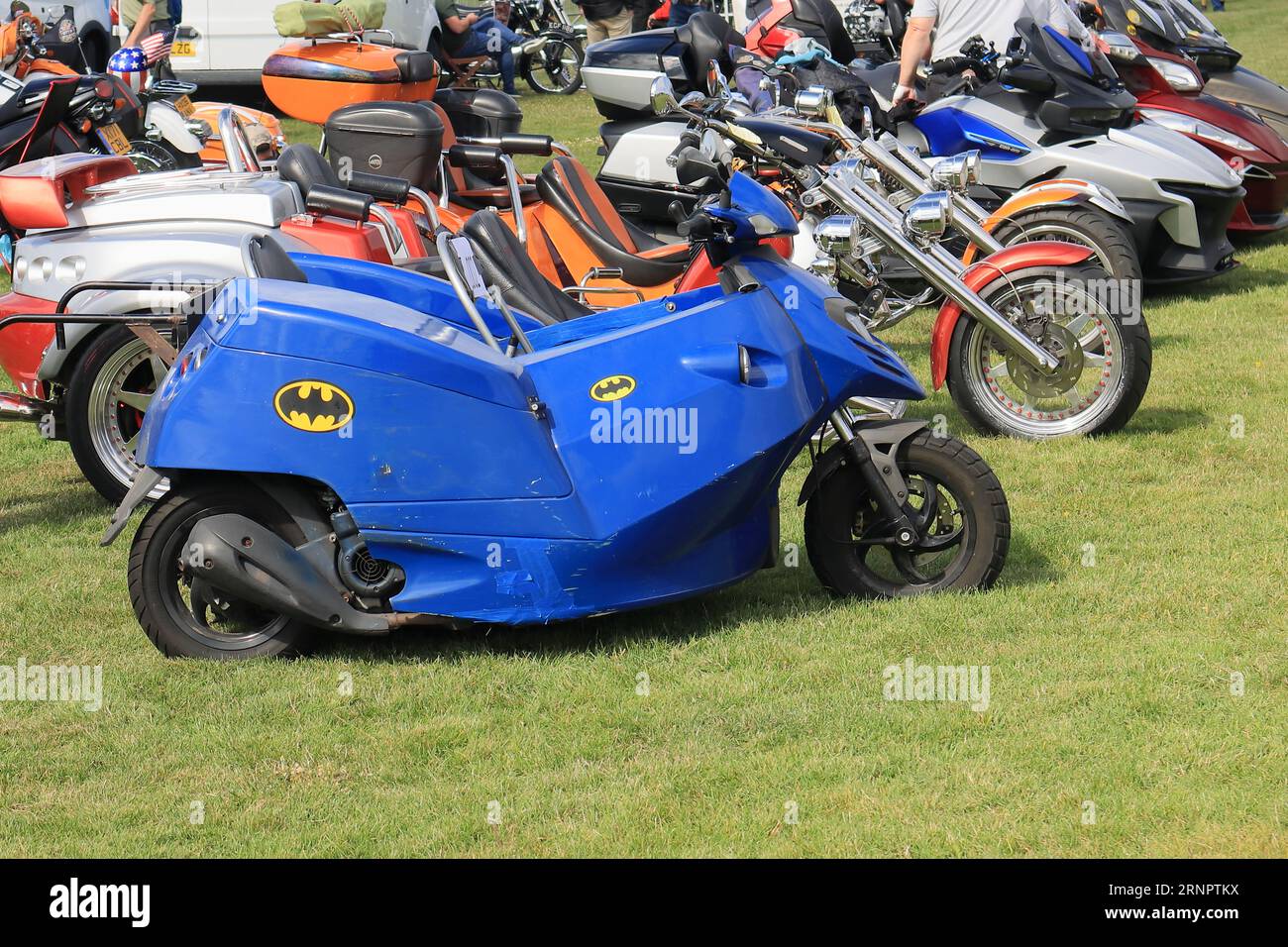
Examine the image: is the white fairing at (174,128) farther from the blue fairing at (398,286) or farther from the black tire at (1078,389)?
the black tire at (1078,389)

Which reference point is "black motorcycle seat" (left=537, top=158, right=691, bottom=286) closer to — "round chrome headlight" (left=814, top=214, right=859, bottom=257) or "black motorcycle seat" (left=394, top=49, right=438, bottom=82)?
"round chrome headlight" (left=814, top=214, right=859, bottom=257)

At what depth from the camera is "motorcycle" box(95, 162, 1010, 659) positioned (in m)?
4.56

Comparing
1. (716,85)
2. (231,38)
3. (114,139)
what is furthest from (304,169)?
(231,38)

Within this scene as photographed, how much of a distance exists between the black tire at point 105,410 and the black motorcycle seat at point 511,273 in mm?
1661

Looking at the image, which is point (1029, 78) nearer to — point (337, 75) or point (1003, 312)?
point (1003, 312)

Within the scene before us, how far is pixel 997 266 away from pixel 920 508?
213 centimetres

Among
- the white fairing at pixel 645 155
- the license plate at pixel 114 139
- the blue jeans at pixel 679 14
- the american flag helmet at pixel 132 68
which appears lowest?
the blue jeans at pixel 679 14

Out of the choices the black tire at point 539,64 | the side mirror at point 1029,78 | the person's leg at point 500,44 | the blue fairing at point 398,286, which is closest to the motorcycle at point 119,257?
the blue fairing at point 398,286

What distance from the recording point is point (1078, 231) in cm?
802

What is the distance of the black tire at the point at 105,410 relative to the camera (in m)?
6.30

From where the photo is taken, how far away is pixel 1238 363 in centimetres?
823

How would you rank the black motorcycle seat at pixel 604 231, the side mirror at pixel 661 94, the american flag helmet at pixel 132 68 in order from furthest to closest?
the american flag helmet at pixel 132 68 < the black motorcycle seat at pixel 604 231 < the side mirror at pixel 661 94

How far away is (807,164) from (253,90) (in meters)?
11.5
